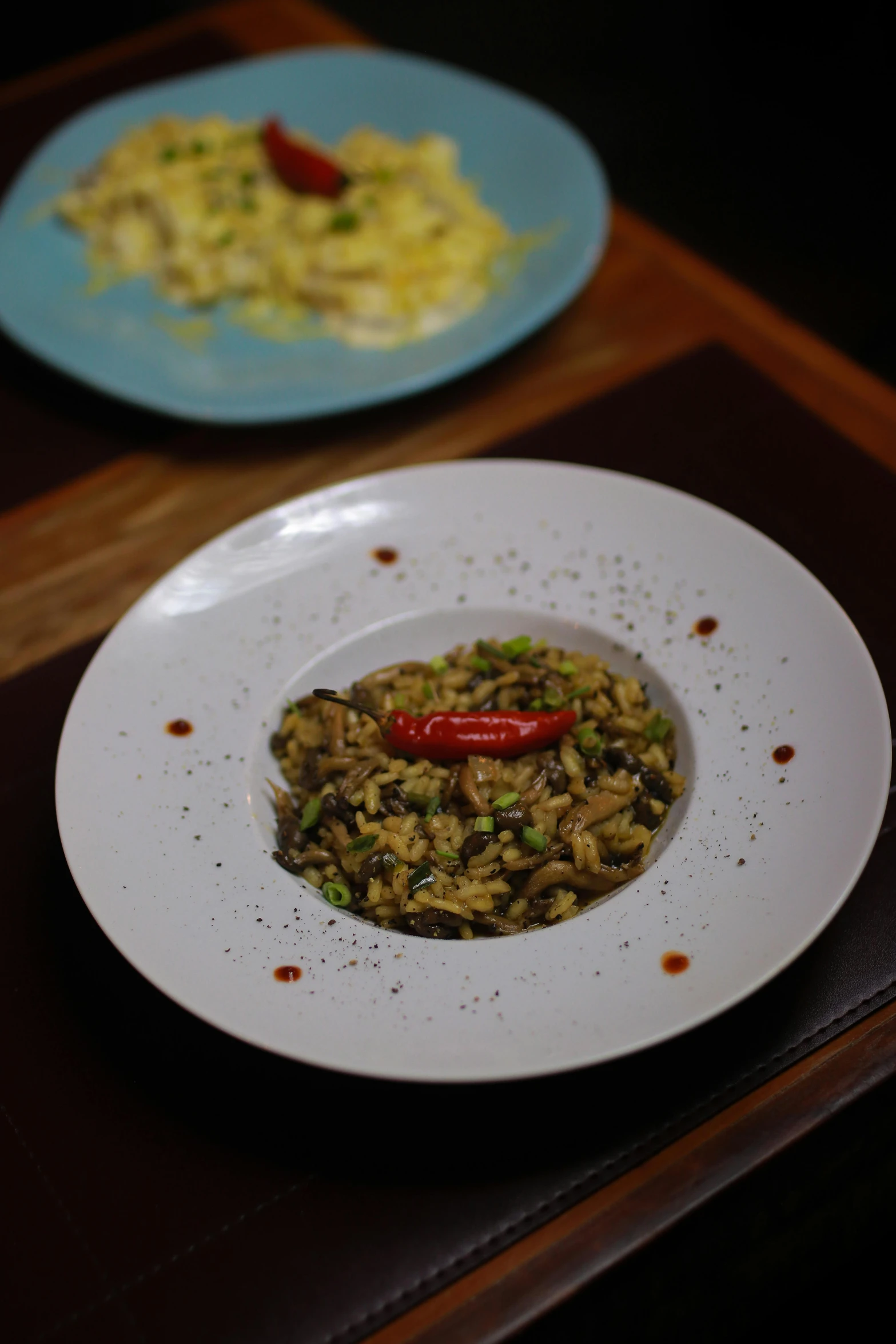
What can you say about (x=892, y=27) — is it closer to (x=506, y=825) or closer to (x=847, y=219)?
(x=847, y=219)

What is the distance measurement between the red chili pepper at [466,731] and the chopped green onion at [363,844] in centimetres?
18

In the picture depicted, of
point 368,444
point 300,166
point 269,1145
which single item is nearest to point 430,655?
point 368,444

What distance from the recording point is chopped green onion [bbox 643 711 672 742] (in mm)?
1888

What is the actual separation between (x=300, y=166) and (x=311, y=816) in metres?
2.27

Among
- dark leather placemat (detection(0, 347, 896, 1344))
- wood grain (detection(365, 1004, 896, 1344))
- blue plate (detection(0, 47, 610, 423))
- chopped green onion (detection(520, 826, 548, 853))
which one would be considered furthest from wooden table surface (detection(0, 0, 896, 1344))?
wood grain (detection(365, 1004, 896, 1344))

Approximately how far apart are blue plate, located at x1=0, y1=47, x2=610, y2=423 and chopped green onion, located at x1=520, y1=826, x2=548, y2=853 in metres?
1.32

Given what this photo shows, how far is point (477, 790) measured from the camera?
1.79 meters

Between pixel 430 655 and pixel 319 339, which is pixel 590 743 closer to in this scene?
pixel 430 655

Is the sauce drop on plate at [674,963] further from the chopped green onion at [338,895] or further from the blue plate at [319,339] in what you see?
the blue plate at [319,339]

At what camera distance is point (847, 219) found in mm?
5312

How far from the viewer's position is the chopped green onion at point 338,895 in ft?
5.67

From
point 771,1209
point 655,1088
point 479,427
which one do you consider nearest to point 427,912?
point 655,1088

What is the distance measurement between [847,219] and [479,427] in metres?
3.39

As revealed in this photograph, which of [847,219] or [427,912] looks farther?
[847,219]
